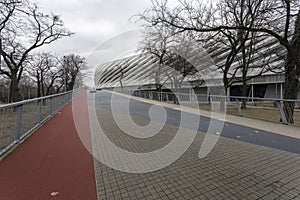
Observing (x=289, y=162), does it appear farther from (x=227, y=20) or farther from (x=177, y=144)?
(x=227, y=20)

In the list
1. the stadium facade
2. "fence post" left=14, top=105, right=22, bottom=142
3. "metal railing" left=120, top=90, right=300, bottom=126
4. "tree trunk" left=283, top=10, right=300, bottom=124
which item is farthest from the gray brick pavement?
the stadium facade

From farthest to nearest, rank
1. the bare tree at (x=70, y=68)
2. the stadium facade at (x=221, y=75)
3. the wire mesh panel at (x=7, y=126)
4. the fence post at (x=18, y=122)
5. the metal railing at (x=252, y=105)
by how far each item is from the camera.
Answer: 1. the bare tree at (x=70, y=68)
2. the stadium facade at (x=221, y=75)
3. the metal railing at (x=252, y=105)
4. the fence post at (x=18, y=122)
5. the wire mesh panel at (x=7, y=126)

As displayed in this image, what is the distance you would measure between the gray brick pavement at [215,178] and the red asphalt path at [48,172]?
27 cm

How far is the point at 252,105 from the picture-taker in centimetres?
1028

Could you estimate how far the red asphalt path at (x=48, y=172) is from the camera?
265cm

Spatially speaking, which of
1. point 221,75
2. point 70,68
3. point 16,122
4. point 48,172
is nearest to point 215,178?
point 48,172

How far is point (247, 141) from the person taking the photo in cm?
513

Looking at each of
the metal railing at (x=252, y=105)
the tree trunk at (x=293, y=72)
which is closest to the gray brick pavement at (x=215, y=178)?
the metal railing at (x=252, y=105)

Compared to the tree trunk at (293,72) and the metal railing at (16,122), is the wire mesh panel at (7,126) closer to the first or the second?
the metal railing at (16,122)

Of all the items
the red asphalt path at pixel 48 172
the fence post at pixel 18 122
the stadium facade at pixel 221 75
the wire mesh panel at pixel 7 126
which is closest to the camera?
the red asphalt path at pixel 48 172

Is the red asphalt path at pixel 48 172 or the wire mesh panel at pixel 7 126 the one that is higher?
the wire mesh panel at pixel 7 126

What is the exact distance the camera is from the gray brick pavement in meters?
2.66

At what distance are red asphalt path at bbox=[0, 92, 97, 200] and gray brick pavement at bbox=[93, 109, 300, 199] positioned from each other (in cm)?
27

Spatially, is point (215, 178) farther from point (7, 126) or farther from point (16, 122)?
point (16, 122)
